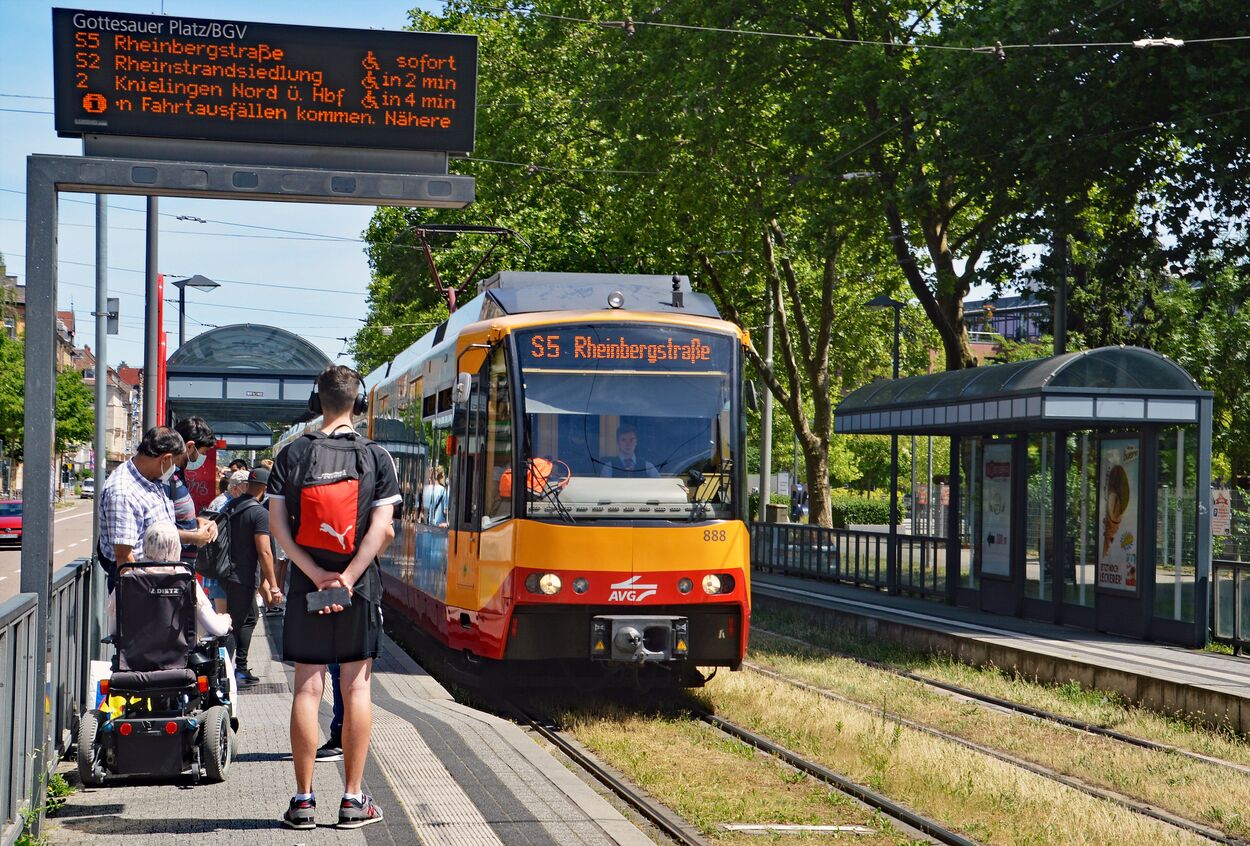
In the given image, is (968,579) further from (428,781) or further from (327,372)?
(327,372)

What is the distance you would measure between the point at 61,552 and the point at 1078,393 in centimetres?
2511

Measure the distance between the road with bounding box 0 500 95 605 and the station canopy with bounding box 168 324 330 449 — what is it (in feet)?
10.8

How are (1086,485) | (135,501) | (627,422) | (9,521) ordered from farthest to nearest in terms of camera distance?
(9,521)
(1086,485)
(627,422)
(135,501)

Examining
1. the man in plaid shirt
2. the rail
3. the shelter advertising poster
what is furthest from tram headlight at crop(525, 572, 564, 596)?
the shelter advertising poster

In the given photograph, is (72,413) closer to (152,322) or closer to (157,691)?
(152,322)

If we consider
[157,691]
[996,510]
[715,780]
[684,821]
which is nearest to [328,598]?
[157,691]

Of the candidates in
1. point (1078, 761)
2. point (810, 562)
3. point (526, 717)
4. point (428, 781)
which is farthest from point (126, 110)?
point (810, 562)

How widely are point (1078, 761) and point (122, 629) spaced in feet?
22.0

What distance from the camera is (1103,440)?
18484mm

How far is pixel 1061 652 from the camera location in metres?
16.0

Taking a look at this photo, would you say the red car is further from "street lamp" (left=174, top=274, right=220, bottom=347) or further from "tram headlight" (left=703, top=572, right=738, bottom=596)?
"tram headlight" (left=703, top=572, right=738, bottom=596)

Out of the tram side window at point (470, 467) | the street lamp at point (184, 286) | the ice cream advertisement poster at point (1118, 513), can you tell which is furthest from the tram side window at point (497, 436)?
the street lamp at point (184, 286)

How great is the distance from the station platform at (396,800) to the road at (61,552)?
11.3 metres

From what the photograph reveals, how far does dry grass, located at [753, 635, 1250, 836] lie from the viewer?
9.74m
